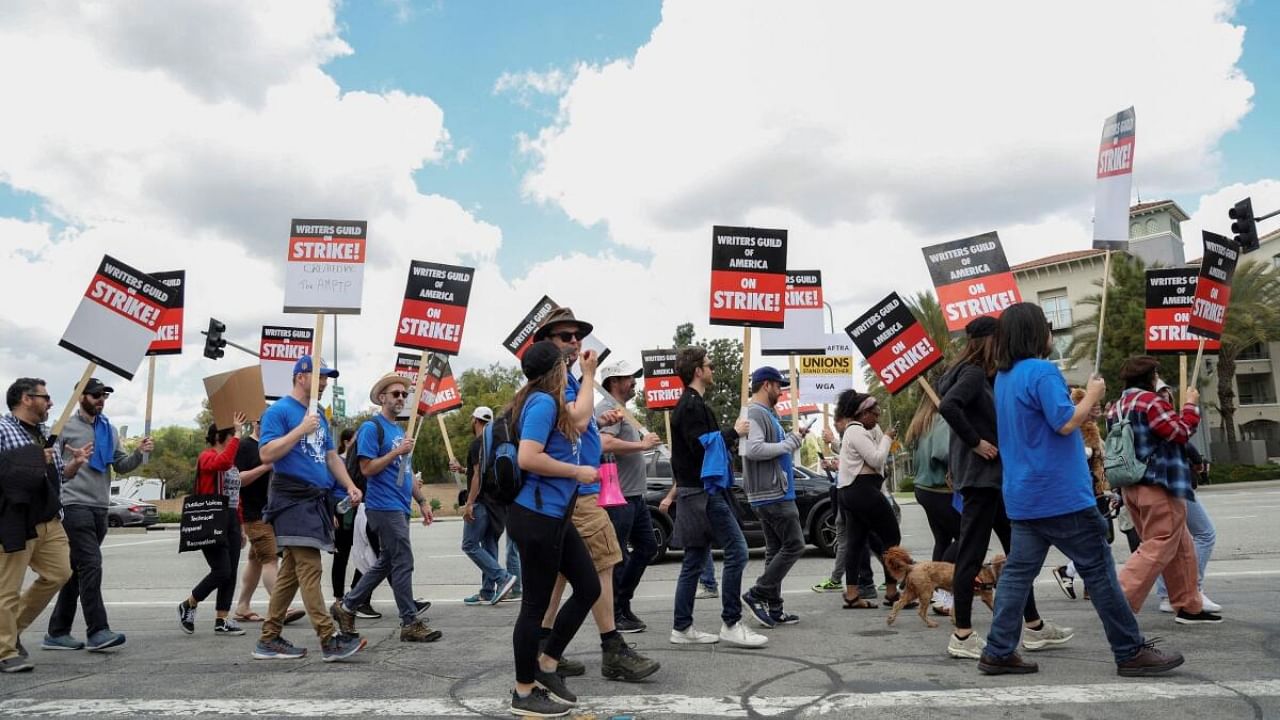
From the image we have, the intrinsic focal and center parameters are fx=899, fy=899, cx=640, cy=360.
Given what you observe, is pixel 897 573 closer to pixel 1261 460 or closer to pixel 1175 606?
pixel 1175 606

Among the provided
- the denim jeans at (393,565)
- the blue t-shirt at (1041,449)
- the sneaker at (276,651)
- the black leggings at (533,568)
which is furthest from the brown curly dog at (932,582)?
the sneaker at (276,651)

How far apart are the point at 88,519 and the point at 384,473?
6.79 feet

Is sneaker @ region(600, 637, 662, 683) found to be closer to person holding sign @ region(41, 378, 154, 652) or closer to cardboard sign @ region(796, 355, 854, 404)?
person holding sign @ region(41, 378, 154, 652)

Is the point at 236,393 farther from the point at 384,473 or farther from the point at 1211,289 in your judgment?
the point at 1211,289

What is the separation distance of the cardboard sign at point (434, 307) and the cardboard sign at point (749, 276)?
283cm

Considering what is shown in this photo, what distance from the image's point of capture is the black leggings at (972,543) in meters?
5.09

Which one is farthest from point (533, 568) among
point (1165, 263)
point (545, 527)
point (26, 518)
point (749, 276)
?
point (1165, 263)

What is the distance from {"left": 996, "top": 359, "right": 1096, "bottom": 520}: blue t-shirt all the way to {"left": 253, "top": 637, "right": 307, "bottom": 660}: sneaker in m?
4.45

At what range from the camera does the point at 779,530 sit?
6.29 meters

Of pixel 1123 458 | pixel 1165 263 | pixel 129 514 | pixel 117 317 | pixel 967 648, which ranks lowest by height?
pixel 129 514

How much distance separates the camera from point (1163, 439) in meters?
5.64

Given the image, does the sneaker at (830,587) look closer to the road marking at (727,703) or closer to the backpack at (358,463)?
the road marking at (727,703)

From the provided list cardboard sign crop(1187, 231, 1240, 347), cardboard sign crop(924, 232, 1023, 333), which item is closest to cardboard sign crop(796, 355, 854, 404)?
cardboard sign crop(924, 232, 1023, 333)

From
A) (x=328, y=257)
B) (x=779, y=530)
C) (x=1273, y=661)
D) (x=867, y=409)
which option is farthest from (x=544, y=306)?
(x=1273, y=661)
